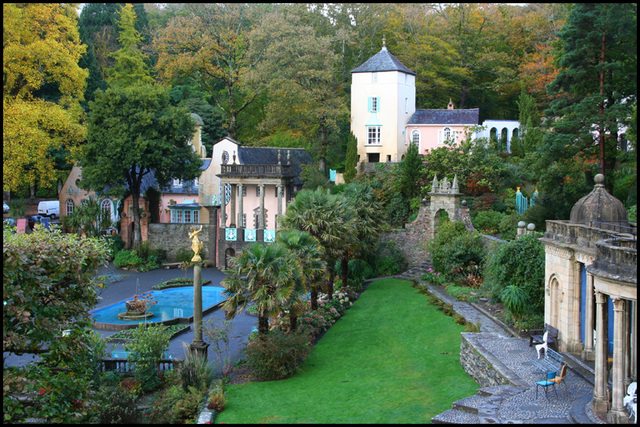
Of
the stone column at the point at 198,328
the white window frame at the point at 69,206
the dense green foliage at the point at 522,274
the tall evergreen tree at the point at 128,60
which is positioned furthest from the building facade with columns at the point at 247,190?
the dense green foliage at the point at 522,274

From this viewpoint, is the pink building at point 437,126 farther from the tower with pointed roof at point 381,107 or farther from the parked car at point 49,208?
the parked car at point 49,208

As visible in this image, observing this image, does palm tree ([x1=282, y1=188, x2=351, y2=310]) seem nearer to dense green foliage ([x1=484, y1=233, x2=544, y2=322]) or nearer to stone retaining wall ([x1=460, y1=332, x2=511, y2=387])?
dense green foliage ([x1=484, y1=233, x2=544, y2=322])

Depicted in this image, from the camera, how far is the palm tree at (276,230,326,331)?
23.4 m

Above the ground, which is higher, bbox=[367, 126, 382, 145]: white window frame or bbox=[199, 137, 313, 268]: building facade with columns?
bbox=[367, 126, 382, 145]: white window frame

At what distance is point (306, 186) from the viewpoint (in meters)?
41.2

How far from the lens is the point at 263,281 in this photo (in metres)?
22.0

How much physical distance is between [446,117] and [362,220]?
16.4 m

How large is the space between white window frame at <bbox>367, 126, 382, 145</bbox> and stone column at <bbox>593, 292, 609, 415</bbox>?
3371cm

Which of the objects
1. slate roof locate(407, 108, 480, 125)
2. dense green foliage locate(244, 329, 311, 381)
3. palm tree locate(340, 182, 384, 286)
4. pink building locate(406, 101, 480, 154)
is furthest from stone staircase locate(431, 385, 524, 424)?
slate roof locate(407, 108, 480, 125)

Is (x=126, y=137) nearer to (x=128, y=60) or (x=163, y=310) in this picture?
(x=163, y=310)

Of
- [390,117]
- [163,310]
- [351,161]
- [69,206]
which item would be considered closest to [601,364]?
[163,310]

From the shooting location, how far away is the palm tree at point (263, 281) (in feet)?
71.1

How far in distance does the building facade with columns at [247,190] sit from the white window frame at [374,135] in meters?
4.90

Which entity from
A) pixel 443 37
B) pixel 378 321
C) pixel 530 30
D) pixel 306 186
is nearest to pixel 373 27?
pixel 443 37
